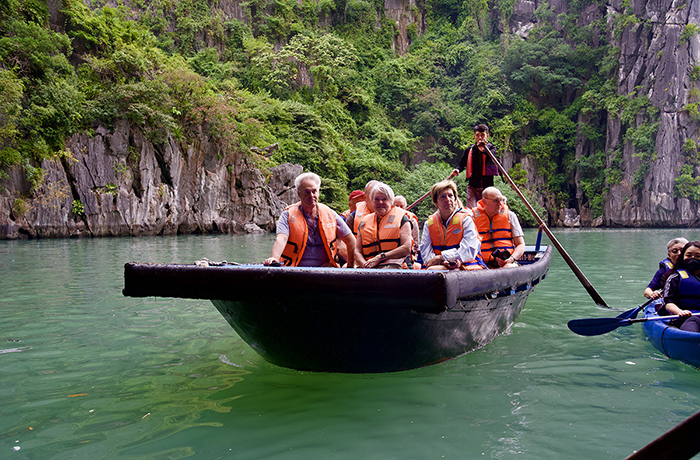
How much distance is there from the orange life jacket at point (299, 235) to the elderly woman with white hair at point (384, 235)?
0.34 m

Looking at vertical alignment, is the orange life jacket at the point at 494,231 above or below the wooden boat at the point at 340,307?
above

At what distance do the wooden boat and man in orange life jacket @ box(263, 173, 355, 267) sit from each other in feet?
2.50

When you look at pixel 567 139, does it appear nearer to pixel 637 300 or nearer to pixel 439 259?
pixel 637 300

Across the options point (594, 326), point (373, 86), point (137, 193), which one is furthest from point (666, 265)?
point (373, 86)

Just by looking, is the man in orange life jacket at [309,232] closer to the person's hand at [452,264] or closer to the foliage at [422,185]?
the person's hand at [452,264]

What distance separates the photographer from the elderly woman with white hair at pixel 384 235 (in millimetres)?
3789

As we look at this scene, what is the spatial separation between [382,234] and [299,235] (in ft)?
2.32

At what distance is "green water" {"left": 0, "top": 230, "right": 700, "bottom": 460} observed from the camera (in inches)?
84.3

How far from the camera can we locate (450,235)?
150 inches

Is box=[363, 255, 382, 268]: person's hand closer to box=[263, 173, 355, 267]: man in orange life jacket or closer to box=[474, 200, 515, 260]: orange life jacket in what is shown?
box=[263, 173, 355, 267]: man in orange life jacket

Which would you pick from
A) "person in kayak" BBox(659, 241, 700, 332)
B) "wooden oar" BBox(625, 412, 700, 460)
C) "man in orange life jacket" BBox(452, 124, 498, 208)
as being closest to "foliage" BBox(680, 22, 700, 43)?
"man in orange life jacket" BBox(452, 124, 498, 208)

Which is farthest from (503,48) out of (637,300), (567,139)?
(637,300)

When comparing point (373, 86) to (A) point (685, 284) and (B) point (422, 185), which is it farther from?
(A) point (685, 284)

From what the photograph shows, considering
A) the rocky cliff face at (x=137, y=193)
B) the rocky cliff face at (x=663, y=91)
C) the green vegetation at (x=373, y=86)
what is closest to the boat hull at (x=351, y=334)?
the rocky cliff face at (x=137, y=193)
